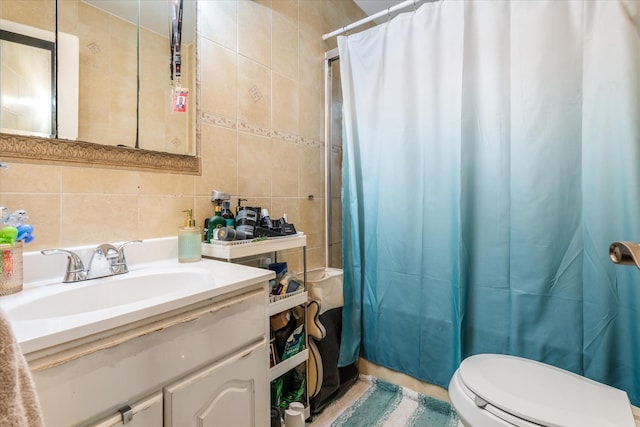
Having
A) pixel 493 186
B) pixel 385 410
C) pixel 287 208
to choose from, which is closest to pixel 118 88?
pixel 287 208

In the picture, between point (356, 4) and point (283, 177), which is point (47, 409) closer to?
point (283, 177)

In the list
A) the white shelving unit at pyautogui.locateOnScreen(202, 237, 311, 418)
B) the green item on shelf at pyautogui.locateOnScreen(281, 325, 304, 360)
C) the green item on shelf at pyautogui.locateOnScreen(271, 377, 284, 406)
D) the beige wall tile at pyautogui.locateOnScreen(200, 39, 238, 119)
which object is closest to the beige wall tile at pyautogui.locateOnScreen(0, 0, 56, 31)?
the beige wall tile at pyautogui.locateOnScreen(200, 39, 238, 119)

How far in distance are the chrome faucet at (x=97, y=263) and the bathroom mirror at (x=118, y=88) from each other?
28cm

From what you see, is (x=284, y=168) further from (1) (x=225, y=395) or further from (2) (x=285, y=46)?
(1) (x=225, y=395)

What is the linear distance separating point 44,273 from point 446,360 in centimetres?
159

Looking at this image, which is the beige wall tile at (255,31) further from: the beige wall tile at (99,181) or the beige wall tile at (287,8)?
the beige wall tile at (99,181)

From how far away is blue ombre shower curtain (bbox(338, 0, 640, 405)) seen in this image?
42.1 inches

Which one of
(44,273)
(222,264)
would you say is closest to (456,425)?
(222,264)

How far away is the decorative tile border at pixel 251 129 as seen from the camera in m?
1.27

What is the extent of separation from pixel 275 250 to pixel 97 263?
0.59m

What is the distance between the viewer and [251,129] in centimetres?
145

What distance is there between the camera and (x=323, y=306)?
1517mm

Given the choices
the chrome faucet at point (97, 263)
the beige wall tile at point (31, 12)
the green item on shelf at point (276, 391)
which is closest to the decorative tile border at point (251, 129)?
the beige wall tile at point (31, 12)

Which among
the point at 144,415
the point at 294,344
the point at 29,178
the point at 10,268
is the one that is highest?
the point at 29,178
